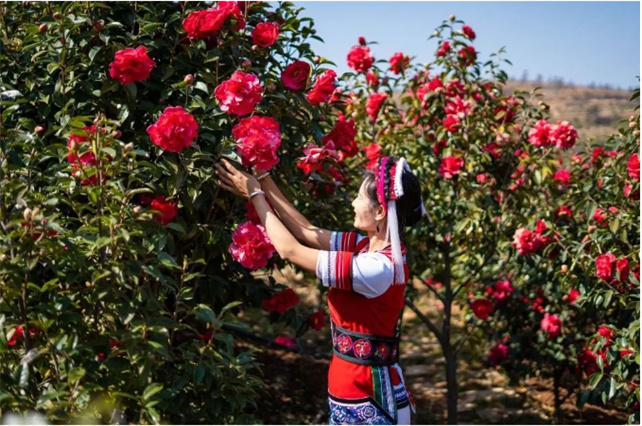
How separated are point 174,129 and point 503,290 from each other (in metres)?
2.90

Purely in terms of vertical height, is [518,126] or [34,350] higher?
[518,126]

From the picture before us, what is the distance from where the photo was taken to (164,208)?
2.23m

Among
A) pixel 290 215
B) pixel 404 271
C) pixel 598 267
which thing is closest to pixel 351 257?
pixel 404 271

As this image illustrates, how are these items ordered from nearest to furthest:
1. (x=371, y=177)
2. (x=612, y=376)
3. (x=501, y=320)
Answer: (x=371, y=177) < (x=612, y=376) < (x=501, y=320)

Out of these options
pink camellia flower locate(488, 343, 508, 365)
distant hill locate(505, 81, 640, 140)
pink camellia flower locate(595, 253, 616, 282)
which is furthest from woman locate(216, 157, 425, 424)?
distant hill locate(505, 81, 640, 140)

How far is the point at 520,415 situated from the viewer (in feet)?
14.9

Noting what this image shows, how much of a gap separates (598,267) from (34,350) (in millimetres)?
2427

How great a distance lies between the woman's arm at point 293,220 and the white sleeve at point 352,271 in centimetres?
31

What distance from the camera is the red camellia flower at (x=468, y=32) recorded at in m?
3.96

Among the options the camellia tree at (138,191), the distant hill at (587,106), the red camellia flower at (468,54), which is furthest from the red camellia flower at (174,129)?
the distant hill at (587,106)

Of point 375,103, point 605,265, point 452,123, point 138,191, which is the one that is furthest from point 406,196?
point 375,103

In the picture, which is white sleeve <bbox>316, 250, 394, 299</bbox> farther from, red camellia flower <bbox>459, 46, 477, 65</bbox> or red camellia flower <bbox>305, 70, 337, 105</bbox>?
red camellia flower <bbox>459, 46, 477, 65</bbox>

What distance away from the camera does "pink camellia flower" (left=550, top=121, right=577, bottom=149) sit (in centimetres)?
367

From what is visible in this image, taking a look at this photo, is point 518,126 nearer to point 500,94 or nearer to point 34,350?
point 500,94
